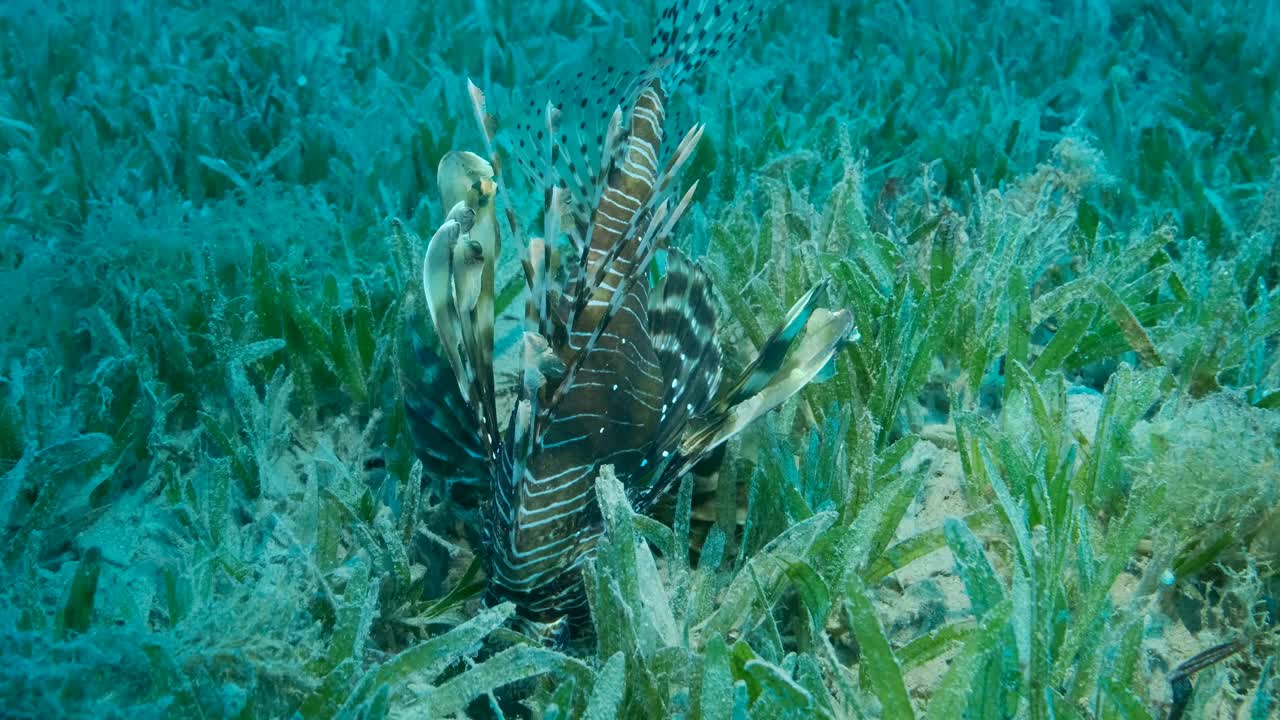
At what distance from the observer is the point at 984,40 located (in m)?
6.00

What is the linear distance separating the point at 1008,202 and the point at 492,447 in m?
2.82

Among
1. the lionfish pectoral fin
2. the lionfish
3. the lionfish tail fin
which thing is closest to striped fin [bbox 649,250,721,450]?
the lionfish

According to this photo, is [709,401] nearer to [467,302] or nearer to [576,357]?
[576,357]

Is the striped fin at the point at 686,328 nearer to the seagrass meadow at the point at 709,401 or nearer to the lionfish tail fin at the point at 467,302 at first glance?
the seagrass meadow at the point at 709,401

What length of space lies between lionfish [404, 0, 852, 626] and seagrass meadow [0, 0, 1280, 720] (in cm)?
9

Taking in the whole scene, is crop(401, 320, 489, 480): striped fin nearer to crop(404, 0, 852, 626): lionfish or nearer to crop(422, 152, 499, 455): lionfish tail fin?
crop(404, 0, 852, 626): lionfish

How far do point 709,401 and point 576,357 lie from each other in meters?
0.69

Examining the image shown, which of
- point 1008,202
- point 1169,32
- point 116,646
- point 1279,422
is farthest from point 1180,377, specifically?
point 1169,32

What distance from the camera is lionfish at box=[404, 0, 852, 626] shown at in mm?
2018

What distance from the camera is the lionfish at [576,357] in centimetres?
202

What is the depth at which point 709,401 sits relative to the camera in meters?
2.66

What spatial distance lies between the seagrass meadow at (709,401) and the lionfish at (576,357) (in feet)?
0.29

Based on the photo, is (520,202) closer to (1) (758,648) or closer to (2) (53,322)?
(2) (53,322)

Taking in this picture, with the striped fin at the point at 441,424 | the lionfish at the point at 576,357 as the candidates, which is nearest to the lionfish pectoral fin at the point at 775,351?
the lionfish at the point at 576,357
